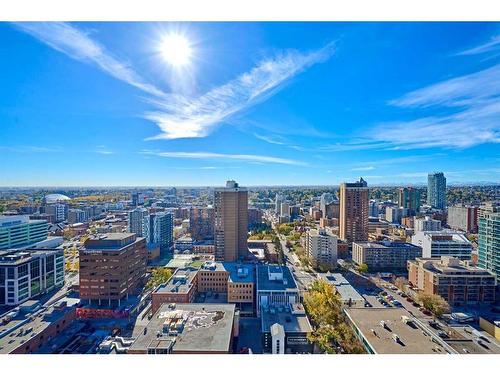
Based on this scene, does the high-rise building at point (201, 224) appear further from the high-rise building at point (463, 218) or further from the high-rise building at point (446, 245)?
the high-rise building at point (463, 218)

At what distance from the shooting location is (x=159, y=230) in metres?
9.37

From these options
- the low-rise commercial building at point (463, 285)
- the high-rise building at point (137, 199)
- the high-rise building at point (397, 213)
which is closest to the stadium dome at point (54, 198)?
the high-rise building at point (137, 199)

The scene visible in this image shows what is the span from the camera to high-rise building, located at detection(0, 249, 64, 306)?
16.6 feet

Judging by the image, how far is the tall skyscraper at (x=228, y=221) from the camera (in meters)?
7.61

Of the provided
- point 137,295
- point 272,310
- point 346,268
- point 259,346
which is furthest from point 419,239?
point 137,295

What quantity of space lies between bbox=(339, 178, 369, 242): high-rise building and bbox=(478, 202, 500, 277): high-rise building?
3.56 metres

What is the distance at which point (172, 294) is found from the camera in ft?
14.9

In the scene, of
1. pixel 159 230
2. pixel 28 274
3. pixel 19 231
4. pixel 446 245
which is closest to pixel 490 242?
pixel 446 245

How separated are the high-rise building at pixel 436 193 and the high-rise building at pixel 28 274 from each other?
13499 mm

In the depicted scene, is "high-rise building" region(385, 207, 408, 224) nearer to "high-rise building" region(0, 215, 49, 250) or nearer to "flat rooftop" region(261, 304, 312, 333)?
"flat rooftop" region(261, 304, 312, 333)

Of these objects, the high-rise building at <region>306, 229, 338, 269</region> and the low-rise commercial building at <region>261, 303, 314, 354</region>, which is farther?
the high-rise building at <region>306, 229, 338, 269</region>

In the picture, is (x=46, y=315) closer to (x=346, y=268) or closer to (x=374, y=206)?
(x=346, y=268)

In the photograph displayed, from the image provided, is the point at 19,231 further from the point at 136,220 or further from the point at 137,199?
the point at 137,199

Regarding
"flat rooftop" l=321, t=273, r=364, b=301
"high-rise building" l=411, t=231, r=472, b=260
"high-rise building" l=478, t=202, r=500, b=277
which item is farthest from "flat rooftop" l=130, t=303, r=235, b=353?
"high-rise building" l=411, t=231, r=472, b=260
